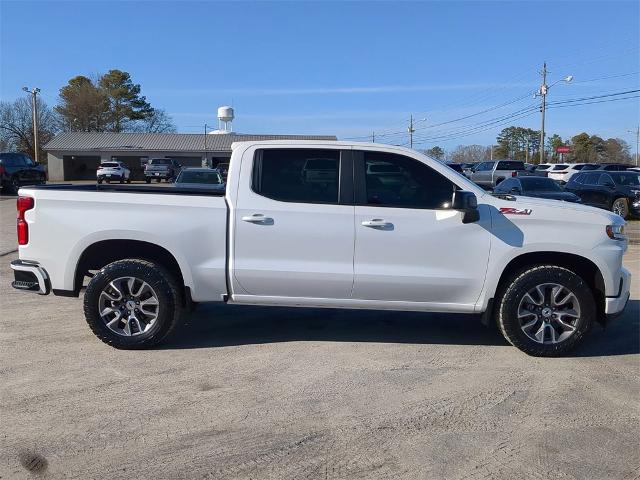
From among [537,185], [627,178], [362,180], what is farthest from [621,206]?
[362,180]

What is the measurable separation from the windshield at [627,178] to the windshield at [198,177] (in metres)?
12.7

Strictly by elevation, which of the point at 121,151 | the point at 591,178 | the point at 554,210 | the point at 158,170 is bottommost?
the point at 554,210

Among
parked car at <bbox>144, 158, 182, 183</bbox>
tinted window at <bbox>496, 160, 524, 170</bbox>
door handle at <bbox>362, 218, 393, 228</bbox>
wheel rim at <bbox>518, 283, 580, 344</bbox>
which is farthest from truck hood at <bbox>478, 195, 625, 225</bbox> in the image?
parked car at <bbox>144, 158, 182, 183</bbox>

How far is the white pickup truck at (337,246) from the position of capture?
556 cm

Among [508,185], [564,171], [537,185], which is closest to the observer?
[537,185]

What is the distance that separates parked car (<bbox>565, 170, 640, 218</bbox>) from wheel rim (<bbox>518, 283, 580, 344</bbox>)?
15.0 metres

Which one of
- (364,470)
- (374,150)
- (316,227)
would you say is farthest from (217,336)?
(364,470)

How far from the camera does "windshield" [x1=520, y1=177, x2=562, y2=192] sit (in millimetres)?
18016

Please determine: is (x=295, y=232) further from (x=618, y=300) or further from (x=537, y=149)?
(x=537, y=149)

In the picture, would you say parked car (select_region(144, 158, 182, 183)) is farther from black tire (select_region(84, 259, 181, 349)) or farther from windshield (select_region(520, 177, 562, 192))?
black tire (select_region(84, 259, 181, 349))

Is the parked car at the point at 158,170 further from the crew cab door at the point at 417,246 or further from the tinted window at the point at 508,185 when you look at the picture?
the crew cab door at the point at 417,246

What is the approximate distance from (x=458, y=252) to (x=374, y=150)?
121 cm

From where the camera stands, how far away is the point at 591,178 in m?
20.6

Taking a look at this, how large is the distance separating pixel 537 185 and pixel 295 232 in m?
14.4
